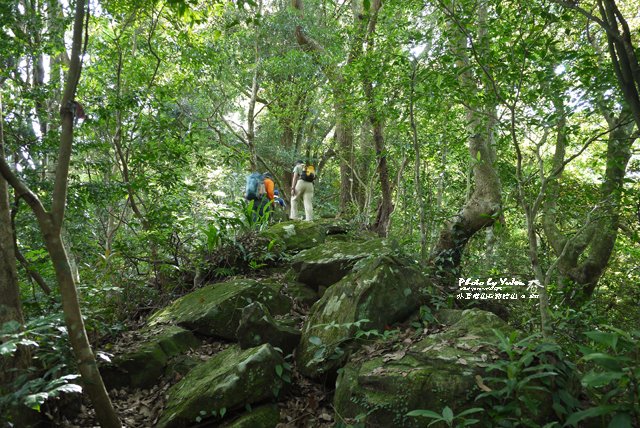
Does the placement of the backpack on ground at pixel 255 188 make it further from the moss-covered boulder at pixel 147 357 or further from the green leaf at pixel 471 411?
the green leaf at pixel 471 411

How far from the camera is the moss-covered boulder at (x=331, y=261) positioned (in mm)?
6551

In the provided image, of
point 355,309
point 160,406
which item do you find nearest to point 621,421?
point 355,309

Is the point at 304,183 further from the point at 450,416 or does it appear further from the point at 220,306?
the point at 450,416

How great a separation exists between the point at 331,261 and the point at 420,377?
328 centimetres

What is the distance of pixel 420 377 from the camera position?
3551 millimetres

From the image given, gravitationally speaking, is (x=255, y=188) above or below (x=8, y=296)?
above

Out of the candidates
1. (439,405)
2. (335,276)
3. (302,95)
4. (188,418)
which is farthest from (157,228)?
(302,95)

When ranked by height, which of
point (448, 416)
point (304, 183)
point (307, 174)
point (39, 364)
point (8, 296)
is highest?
point (307, 174)

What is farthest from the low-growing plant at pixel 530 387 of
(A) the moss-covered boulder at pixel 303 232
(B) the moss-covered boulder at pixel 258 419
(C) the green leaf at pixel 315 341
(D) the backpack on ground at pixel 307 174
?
(D) the backpack on ground at pixel 307 174

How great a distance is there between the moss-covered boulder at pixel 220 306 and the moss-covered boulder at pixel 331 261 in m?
0.59

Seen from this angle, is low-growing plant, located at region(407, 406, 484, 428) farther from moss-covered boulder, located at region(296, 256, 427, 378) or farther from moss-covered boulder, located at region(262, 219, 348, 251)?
moss-covered boulder, located at region(262, 219, 348, 251)

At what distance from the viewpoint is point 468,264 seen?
7961 mm

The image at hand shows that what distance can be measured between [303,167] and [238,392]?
23.6ft

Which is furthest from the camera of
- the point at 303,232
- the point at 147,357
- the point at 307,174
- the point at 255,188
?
the point at 307,174
